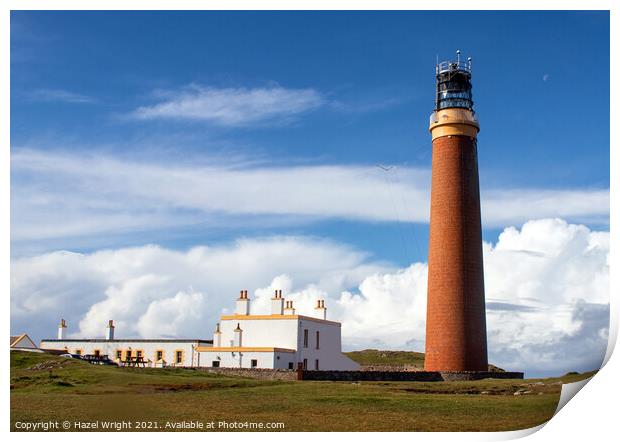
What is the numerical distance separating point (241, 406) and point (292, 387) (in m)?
7.98

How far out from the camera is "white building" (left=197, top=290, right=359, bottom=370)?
4959 cm

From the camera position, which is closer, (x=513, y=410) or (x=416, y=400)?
Answer: (x=513, y=410)

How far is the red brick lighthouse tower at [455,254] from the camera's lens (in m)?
50.0

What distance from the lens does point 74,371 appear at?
39.4 metres

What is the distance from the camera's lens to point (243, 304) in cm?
5288

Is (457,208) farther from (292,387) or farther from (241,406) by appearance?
(241,406)

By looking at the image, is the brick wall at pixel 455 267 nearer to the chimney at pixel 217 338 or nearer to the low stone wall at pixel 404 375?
the low stone wall at pixel 404 375

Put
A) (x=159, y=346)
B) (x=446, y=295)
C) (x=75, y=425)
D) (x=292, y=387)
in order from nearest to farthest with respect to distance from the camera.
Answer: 1. (x=75, y=425)
2. (x=292, y=387)
3. (x=446, y=295)
4. (x=159, y=346)

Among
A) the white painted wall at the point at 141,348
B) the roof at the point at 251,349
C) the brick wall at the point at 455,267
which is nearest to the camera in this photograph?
the roof at the point at 251,349

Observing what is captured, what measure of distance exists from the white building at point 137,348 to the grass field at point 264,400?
9.76m

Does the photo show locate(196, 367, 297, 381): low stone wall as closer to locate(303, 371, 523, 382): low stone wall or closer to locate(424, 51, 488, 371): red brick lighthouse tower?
locate(303, 371, 523, 382): low stone wall

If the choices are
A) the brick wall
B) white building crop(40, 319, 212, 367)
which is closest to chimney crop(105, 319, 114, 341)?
white building crop(40, 319, 212, 367)

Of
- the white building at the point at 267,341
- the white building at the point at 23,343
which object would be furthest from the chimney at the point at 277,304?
the white building at the point at 23,343

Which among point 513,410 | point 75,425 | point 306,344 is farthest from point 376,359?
point 75,425
